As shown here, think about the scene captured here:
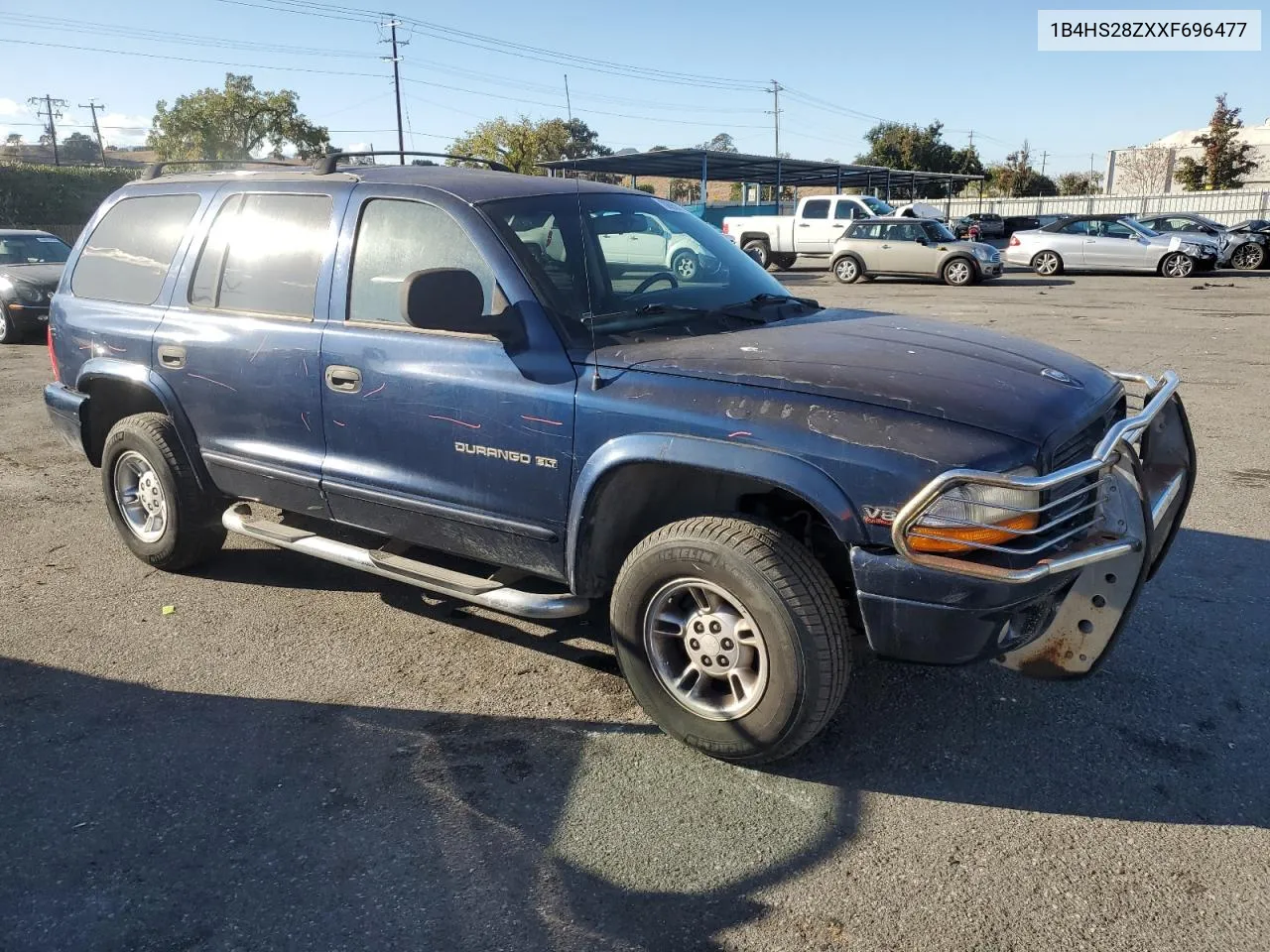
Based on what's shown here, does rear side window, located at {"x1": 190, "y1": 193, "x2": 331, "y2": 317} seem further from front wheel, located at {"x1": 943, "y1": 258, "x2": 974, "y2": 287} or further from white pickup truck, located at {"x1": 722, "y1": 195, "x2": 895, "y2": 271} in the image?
white pickup truck, located at {"x1": 722, "y1": 195, "x2": 895, "y2": 271}

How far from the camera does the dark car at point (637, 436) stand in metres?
2.81

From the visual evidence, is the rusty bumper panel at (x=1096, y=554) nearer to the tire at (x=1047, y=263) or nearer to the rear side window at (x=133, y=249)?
the rear side window at (x=133, y=249)

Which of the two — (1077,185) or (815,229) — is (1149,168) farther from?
(815,229)

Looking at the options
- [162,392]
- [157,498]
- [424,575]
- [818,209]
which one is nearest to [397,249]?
[424,575]

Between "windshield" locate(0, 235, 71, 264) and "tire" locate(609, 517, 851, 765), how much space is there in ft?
47.5

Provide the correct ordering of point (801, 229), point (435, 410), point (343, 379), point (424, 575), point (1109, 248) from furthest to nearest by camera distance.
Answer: point (801, 229)
point (1109, 248)
point (343, 379)
point (424, 575)
point (435, 410)

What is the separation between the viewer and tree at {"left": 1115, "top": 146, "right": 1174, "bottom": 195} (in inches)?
2451

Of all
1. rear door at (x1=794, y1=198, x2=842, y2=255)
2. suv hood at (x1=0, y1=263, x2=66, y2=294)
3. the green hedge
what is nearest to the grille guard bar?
suv hood at (x1=0, y1=263, x2=66, y2=294)

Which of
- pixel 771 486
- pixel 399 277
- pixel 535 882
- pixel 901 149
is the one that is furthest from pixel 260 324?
pixel 901 149

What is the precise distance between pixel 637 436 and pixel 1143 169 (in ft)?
235

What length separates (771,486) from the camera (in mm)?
3123

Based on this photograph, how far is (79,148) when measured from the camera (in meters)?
106

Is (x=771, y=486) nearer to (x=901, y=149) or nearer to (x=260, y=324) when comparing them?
(x=260, y=324)

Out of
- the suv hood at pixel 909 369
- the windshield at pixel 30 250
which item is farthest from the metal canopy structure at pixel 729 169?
the suv hood at pixel 909 369
